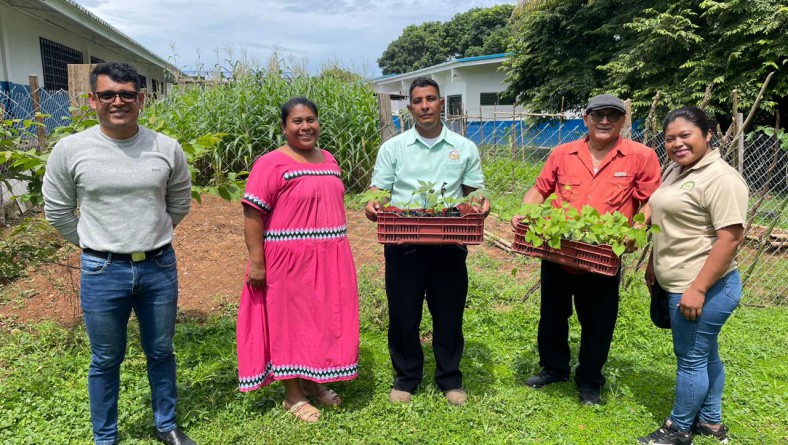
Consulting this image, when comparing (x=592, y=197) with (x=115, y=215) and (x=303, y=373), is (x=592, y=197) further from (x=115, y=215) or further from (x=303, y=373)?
(x=115, y=215)

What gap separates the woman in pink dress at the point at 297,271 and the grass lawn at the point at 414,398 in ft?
1.00

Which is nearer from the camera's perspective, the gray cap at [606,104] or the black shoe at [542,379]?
the gray cap at [606,104]

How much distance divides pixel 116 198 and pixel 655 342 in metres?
3.98

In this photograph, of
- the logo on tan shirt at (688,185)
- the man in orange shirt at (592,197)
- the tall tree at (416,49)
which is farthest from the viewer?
the tall tree at (416,49)

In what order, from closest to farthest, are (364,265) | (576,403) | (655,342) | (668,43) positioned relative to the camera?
1. (576,403)
2. (655,342)
3. (364,265)
4. (668,43)

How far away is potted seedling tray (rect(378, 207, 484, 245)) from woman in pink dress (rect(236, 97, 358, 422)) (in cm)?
34

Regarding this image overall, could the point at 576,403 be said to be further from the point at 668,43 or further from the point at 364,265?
the point at 668,43

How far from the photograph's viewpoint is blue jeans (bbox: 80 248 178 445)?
2488 millimetres

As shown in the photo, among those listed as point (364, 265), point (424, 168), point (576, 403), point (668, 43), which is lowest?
point (576, 403)

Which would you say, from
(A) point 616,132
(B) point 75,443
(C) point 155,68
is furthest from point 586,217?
(C) point 155,68

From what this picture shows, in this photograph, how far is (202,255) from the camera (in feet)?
18.0

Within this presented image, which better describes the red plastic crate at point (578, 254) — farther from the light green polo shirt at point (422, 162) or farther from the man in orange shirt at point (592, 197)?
the light green polo shirt at point (422, 162)

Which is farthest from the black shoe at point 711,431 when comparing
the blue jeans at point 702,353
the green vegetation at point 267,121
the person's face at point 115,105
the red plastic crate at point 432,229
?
the green vegetation at point 267,121

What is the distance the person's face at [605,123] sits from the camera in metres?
2.90
